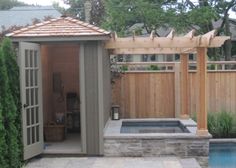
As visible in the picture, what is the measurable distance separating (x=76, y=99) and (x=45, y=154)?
3038 mm

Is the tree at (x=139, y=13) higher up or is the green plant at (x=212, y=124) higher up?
the tree at (x=139, y=13)

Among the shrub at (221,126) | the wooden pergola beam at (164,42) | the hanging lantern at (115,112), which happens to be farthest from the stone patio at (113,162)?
the shrub at (221,126)

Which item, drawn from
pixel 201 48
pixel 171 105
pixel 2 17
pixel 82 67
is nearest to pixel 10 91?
pixel 82 67

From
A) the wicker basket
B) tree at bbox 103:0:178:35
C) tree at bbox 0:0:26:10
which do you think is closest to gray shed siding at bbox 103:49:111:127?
the wicker basket

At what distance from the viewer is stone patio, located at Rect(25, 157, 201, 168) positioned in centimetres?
792

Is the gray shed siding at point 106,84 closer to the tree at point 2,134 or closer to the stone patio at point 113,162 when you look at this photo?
the stone patio at point 113,162

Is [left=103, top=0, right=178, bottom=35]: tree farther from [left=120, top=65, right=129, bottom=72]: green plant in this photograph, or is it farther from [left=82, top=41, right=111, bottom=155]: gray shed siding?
[left=82, top=41, right=111, bottom=155]: gray shed siding

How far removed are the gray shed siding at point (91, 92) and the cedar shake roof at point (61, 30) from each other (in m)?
0.28

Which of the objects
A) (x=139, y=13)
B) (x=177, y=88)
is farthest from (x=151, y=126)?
(x=139, y=13)

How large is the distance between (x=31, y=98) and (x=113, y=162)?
203 centimetres

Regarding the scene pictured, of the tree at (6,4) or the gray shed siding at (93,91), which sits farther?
the tree at (6,4)

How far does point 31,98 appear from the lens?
330 inches

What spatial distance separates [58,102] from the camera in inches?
465

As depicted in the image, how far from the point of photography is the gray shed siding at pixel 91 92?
876cm
